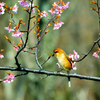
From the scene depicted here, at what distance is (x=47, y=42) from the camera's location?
26.4 ft

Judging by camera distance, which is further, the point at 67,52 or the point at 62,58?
the point at 67,52

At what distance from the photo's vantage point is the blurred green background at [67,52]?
7.84 metres

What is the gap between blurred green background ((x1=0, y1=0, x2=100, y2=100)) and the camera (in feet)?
25.7

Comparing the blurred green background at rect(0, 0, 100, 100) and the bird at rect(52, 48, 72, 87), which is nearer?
the bird at rect(52, 48, 72, 87)

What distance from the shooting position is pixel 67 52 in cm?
906

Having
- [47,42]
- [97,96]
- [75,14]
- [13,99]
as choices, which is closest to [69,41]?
[75,14]

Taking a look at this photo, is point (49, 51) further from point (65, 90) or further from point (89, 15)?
point (89, 15)

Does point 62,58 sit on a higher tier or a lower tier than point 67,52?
higher

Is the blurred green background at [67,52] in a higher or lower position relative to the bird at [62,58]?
lower

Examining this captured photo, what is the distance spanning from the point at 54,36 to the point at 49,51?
2.67 ft

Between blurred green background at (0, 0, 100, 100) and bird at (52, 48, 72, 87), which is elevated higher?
bird at (52, 48, 72, 87)

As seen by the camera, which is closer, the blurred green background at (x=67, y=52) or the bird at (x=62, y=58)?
the bird at (x=62, y=58)

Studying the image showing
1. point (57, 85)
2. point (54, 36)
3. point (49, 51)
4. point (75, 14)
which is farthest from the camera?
point (75, 14)

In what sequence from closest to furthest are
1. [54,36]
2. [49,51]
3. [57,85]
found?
[49,51] < [54,36] < [57,85]
